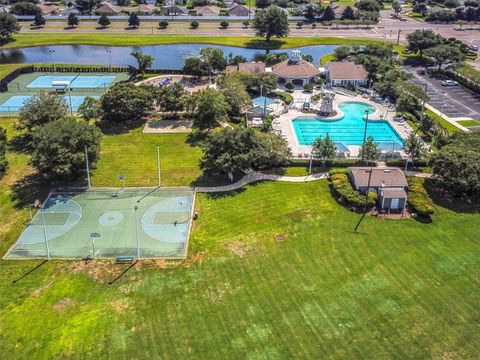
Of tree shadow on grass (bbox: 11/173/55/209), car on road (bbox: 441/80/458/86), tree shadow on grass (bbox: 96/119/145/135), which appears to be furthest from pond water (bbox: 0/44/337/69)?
tree shadow on grass (bbox: 11/173/55/209)

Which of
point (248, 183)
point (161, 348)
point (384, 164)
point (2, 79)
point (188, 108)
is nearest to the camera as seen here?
point (161, 348)

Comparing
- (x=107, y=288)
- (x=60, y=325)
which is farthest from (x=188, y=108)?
(x=60, y=325)

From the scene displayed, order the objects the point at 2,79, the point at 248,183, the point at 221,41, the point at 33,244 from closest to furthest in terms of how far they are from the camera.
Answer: the point at 33,244
the point at 248,183
the point at 2,79
the point at 221,41

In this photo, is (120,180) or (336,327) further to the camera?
(120,180)

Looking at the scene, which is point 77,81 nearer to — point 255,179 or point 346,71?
point 346,71

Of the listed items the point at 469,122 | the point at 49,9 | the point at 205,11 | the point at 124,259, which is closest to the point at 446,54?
the point at 469,122

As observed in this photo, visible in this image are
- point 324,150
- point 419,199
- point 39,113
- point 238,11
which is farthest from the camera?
point 238,11

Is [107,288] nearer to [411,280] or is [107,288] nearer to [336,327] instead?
[336,327]
